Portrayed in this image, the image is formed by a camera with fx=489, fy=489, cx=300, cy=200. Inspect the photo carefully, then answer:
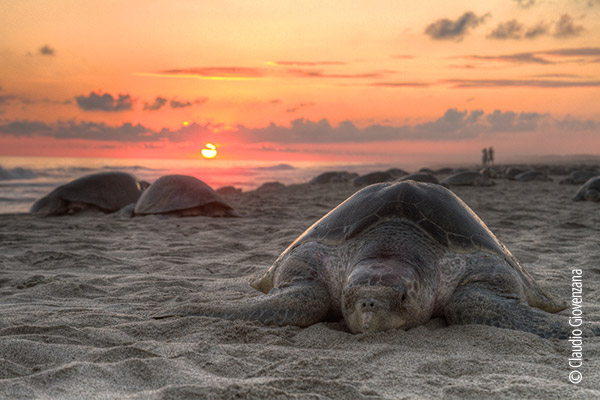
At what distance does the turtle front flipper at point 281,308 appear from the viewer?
3.02 meters

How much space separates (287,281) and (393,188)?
105 centimetres

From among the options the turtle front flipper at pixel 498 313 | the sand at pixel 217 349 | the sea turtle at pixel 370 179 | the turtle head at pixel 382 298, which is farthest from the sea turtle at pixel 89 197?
the sea turtle at pixel 370 179

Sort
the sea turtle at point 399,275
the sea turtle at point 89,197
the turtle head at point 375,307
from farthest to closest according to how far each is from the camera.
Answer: the sea turtle at point 89,197 < the sea turtle at point 399,275 < the turtle head at point 375,307

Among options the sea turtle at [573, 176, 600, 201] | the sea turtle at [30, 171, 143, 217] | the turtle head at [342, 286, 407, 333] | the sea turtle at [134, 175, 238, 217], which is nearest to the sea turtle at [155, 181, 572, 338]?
the turtle head at [342, 286, 407, 333]

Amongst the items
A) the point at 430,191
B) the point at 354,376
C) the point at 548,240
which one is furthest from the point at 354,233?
the point at 548,240

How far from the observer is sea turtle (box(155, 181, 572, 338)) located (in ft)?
9.18

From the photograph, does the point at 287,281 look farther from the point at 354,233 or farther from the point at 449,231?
the point at 449,231

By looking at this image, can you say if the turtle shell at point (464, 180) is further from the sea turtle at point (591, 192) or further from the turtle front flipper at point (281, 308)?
the turtle front flipper at point (281, 308)

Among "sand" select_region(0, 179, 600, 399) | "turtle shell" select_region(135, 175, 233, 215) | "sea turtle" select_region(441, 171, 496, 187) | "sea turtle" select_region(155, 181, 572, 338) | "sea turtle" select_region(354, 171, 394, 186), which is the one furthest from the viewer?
"sea turtle" select_region(354, 171, 394, 186)

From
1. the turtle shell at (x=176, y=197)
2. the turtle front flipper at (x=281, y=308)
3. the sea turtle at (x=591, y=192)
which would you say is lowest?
the sea turtle at (x=591, y=192)

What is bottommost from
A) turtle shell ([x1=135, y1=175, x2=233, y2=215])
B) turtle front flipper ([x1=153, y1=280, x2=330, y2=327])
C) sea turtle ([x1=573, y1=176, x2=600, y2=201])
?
sea turtle ([x1=573, y1=176, x2=600, y2=201])

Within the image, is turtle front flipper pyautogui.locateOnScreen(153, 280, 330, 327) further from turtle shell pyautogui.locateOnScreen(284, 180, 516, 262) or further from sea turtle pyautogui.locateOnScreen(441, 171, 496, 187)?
sea turtle pyautogui.locateOnScreen(441, 171, 496, 187)

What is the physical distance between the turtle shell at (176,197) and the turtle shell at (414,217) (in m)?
6.43

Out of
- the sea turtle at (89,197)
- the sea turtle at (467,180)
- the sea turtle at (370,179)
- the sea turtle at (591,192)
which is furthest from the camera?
the sea turtle at (370,179)
